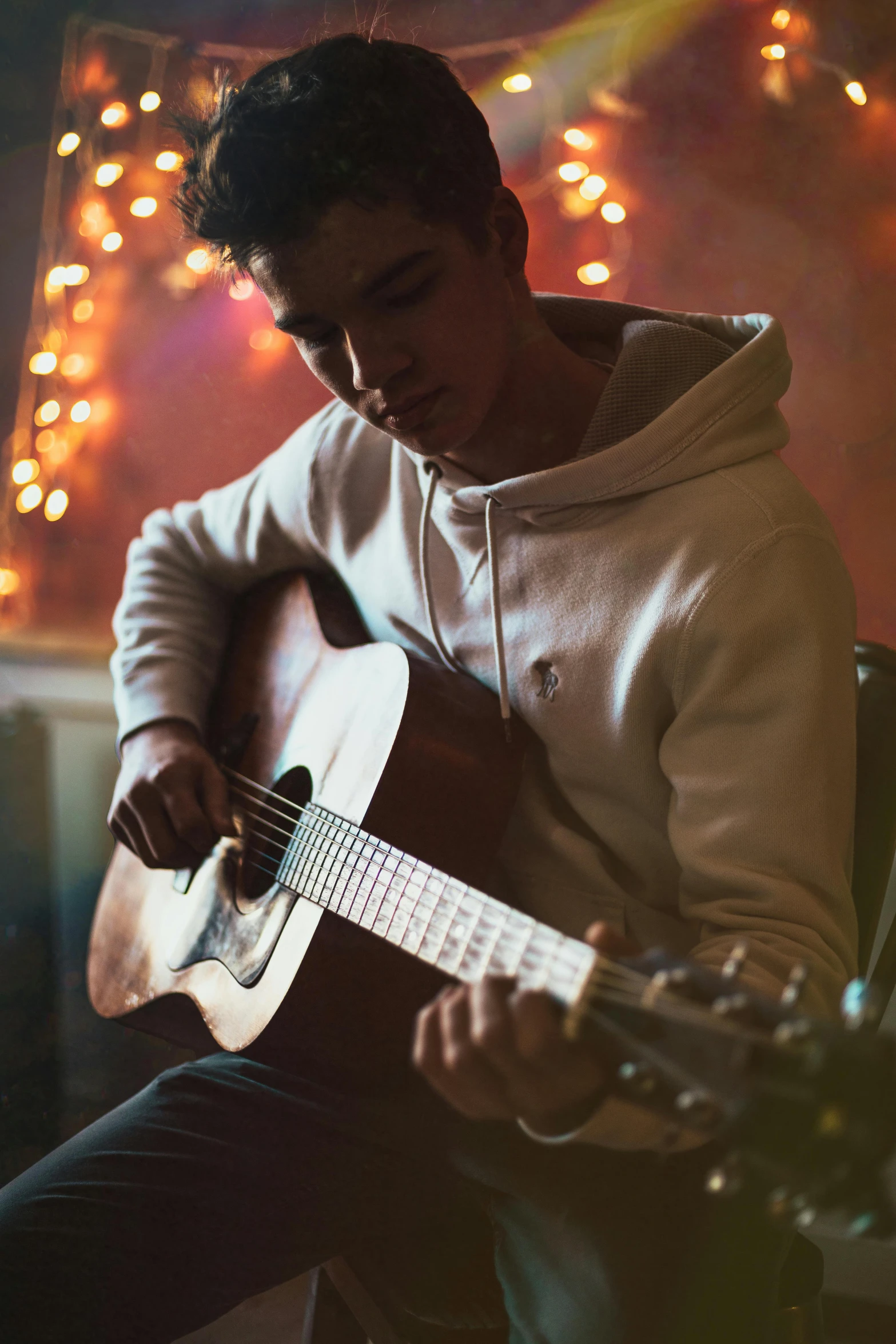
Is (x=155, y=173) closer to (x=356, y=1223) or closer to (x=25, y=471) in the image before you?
(x=25, y=471)

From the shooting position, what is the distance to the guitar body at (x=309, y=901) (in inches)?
25.5

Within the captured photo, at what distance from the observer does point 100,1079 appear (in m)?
1.19

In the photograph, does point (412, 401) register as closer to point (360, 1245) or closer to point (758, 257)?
point (758, 257)

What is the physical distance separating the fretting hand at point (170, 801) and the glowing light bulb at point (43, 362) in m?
0.59

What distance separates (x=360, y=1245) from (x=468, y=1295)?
0.15m

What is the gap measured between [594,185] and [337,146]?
1.40 ft

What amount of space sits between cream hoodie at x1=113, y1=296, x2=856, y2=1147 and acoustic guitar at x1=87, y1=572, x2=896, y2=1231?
6cm

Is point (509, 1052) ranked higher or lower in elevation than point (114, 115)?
lower

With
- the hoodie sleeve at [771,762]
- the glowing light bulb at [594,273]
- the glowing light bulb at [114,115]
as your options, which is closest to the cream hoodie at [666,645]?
the hoodie sleeve at [771,762]

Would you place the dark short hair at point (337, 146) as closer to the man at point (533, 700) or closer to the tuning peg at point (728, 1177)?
the man at point (533, 700)

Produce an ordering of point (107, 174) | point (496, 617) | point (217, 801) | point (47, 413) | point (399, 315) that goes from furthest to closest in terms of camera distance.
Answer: point (47, 413) → point (107, 174) → point (217, 801) → point (496, 617) → point (399, 315)

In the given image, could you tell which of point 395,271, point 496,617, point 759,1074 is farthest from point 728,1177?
point 395,271

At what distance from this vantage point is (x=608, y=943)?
406 millimetres

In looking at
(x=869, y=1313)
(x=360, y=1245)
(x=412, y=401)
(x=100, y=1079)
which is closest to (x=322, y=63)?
(x=412, y=401)
